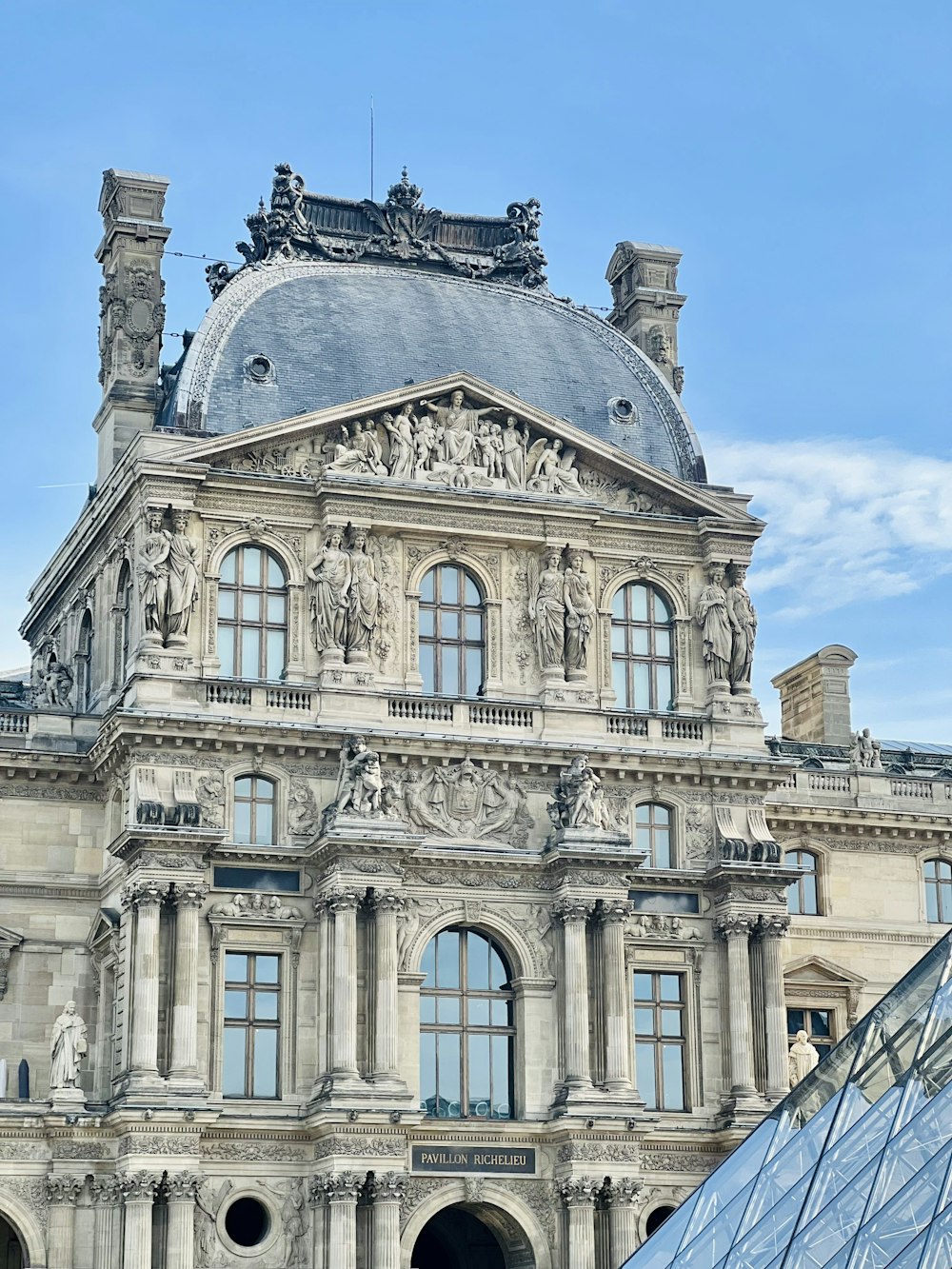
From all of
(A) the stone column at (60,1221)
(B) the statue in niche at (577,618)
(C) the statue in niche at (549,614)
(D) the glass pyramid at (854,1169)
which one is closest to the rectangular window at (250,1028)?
(A) the stone column at (60,1221)

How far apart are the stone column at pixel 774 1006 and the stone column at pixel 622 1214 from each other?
3697mm

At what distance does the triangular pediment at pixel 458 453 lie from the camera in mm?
49875

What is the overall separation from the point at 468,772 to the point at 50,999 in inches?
348

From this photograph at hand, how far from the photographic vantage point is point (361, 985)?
4719 cm

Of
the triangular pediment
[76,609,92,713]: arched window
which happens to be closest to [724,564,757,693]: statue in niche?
the triangular pediment

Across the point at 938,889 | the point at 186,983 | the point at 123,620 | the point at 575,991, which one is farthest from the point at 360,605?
the point at 938,889

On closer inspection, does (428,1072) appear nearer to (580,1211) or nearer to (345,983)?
(345,983)

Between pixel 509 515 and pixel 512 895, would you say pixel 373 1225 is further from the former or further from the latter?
pixel 509 515

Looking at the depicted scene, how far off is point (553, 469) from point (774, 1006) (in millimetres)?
11236

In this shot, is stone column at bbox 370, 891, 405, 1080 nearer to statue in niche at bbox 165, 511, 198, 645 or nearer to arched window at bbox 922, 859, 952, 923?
statue in niche at bbox 165, 511, 198, 645

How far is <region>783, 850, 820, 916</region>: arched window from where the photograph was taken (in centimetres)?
5503

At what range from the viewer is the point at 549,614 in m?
50.7

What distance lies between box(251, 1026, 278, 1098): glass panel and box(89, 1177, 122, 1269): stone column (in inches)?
120

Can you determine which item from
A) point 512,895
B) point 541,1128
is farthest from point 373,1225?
point 512,895
